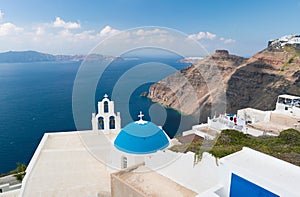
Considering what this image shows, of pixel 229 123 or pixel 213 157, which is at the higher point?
pixel 213 157

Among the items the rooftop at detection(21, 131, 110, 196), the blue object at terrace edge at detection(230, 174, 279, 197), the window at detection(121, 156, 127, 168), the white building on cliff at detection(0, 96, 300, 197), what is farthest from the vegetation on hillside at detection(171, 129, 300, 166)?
the rooftop at detection(21, 131, 110, 196)

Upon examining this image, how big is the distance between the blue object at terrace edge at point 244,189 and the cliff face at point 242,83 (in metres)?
34.0

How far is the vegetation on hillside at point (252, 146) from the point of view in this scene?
8131 mm

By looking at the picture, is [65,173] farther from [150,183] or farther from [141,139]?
[150,183]

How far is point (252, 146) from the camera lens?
9773mm

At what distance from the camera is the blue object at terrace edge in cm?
578

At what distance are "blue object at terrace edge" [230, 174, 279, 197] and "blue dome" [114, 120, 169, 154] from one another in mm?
4358

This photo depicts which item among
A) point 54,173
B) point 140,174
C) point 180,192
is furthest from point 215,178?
point 54,173

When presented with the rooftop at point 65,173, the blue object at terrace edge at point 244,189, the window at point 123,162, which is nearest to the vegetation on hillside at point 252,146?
the blue object at terrace edge at point 244,189

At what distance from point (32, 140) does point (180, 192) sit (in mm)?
30051

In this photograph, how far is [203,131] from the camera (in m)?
21.0

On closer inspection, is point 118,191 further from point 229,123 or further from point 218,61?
point 218,61

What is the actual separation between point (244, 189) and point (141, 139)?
16.9 ft

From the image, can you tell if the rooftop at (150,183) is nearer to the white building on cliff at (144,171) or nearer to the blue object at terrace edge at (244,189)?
the white building on cliff at (144,171)
